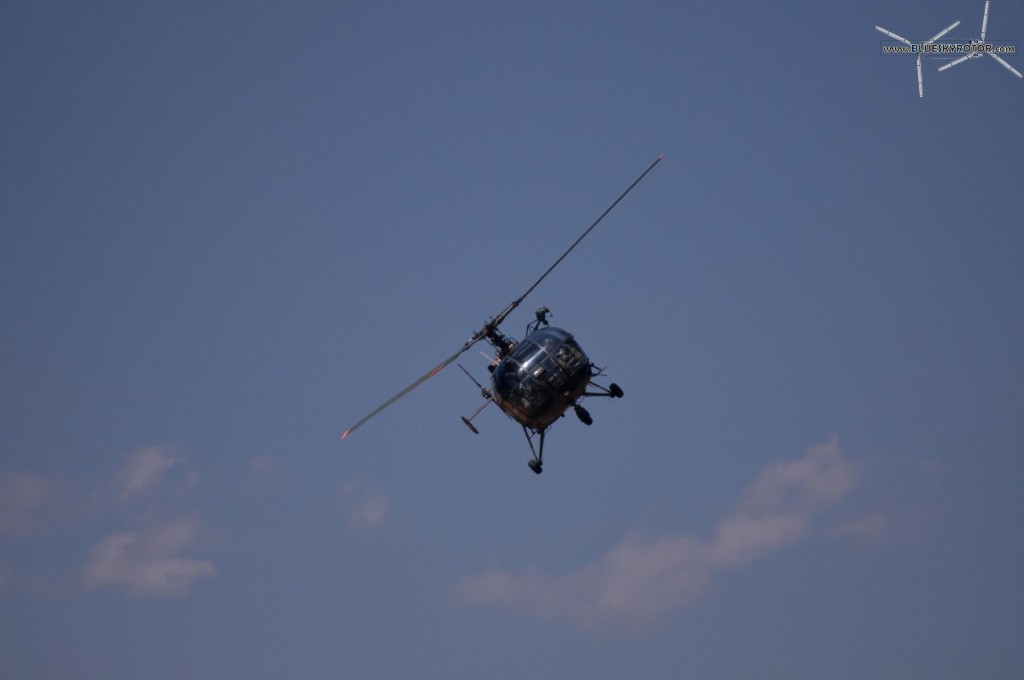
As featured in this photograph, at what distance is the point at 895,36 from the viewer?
7694 cm

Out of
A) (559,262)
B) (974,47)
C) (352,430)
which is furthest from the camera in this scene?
(974,47)

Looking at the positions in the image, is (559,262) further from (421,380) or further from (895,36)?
(895,36)

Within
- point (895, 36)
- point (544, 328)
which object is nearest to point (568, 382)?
point (544, 328)

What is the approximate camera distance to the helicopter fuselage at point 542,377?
2030 inches

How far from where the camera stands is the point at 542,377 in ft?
169

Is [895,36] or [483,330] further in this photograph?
[895,36]

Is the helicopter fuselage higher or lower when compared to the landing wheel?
higher

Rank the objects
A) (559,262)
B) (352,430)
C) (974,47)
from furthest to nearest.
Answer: (974,47) < (559,262) < (352,430)

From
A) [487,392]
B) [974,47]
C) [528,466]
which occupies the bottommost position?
[528,466]

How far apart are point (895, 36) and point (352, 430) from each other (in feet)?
146

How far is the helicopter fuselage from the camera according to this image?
2030 inches

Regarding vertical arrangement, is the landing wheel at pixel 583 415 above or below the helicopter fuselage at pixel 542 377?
below

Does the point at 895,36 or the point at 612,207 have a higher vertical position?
the point at 895,36

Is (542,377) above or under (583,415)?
above
